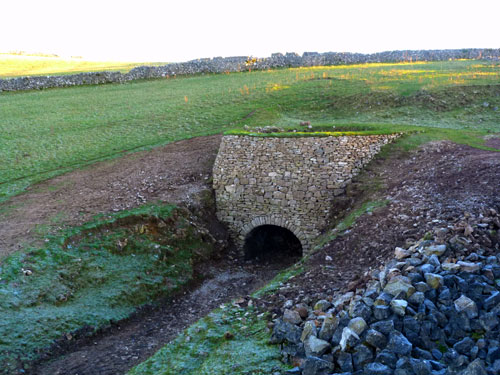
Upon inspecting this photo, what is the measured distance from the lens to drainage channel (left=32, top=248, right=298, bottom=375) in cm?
953

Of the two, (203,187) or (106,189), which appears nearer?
(106,189)

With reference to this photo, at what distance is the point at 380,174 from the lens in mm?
15352

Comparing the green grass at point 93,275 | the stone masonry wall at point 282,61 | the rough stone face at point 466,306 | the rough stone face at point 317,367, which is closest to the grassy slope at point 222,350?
the rough stone face at point 317,367

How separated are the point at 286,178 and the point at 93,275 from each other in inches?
310

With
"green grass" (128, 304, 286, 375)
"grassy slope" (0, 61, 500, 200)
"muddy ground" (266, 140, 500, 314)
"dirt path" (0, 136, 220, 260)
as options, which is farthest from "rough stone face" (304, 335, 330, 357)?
"grassy slope" (0, 61, 500, 200)

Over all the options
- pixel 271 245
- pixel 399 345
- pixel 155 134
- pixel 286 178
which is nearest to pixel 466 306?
pixel 399 345

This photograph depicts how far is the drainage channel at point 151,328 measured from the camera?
9.53 metres

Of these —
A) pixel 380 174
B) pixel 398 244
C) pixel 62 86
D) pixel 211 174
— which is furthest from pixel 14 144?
pixel 398 244

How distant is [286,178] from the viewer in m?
16.5

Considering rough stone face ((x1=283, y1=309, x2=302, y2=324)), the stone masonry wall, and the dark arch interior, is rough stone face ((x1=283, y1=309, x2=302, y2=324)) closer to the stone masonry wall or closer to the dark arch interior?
the dark arch interior

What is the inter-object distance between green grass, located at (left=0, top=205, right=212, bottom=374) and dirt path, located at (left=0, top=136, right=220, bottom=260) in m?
0.78

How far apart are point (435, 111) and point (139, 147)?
15577mm

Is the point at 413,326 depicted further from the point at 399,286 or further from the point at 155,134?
the point at 155,134

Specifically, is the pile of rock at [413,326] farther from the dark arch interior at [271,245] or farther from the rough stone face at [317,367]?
the dark arch interior at [271,245]
